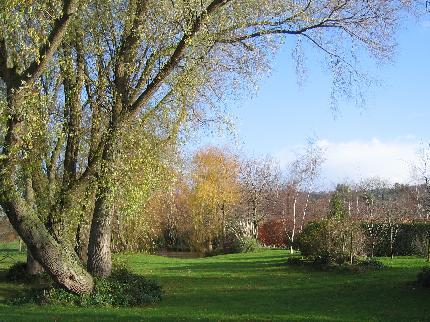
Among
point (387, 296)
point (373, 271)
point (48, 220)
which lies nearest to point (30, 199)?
point (48, 220)

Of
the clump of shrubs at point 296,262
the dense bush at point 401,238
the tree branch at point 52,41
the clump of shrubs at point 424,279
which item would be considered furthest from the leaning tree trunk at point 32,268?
the dense bush at point 401,238

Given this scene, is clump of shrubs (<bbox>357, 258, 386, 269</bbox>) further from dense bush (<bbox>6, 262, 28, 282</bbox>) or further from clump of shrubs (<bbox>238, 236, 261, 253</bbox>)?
clump of shrubs (<bbox>238, 236, 261, 253</bbox>)

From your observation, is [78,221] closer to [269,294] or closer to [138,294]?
[138,294]

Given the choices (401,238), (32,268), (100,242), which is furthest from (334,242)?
(32,268)

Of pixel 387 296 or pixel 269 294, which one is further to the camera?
pixel 269 294

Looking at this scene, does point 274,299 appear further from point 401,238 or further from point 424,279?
point 401,238

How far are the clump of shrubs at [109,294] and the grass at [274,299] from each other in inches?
15.7

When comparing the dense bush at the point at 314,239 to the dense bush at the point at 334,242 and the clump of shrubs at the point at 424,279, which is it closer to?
the dense bush at the point at 334,242

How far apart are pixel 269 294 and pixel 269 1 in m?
8.63

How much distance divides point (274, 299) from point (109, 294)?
15.1 feet

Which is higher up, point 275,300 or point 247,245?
point 247,245

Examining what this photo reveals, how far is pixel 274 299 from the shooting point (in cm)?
1434

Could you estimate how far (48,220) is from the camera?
13.5 m

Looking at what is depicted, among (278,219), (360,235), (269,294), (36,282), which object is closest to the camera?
(269,294)
